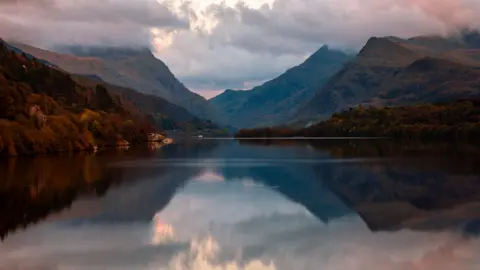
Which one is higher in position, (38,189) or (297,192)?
(38,189)

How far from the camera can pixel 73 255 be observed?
31344mm

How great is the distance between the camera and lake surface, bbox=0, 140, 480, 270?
30.2m

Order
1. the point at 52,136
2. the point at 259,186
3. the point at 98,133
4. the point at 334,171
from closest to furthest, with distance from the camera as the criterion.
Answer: the point at 259,186 < the point at 334,171 < the point at 52,136 < the point at 98,133

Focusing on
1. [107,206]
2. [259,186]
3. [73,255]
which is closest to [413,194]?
[259,186]

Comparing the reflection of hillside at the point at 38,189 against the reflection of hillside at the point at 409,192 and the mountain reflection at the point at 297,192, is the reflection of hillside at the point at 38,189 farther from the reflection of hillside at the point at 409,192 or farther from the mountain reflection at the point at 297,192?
the reflection of hillside at the point at 409,192

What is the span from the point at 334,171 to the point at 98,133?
112 metres

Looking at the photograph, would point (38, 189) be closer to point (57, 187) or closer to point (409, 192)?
point (57, 187)

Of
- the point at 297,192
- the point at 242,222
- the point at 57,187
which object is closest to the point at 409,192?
the point at 297,192

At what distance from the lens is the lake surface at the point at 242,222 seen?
98.9 feet

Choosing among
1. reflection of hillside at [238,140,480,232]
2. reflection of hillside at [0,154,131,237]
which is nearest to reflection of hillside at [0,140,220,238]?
reflection of hillside at [0,154,131,237]

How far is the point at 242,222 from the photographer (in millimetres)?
42250

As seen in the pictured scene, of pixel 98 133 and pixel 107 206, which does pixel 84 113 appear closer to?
pixel 98 133

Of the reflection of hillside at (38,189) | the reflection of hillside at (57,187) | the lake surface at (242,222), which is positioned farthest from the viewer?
the reflection of hillside at (57,187)

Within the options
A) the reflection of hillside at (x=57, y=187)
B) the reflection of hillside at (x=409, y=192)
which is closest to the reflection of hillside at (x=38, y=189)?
the reflection of hillside at (x=57, y=187)
